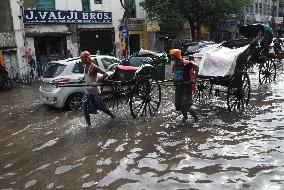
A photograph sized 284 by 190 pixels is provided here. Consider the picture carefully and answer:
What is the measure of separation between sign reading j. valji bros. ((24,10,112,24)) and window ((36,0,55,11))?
65 cm

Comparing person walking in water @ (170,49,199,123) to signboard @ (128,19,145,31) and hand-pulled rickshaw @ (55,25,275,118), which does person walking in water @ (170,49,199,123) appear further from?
signboard @ (128,19,145,31)

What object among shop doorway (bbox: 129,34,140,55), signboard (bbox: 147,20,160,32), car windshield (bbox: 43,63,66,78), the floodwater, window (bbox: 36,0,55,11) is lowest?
the floodwater

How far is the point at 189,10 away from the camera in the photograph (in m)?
32.3

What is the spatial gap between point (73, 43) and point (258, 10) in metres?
38.4

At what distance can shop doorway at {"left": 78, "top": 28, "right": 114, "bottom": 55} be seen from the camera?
26.4 meters

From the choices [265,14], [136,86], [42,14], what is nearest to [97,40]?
[42,14]

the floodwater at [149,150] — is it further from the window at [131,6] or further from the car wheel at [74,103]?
the window at [131,6]

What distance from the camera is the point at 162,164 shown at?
6605mm

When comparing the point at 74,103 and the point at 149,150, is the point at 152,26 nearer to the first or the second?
the point at 74,103

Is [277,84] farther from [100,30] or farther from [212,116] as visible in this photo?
[100,30]

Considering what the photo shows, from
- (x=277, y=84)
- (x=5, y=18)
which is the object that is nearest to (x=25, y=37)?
(x=5, y=18)

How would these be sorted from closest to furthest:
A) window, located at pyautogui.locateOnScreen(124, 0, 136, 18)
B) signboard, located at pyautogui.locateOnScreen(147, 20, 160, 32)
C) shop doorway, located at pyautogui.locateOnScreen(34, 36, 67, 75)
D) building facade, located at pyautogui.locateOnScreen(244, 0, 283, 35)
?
1. shop doorway, located at pyautogui.locateOnScreen(34, 36, 67, 75)
2. window, located at pyautogui.locateOnScreen(124, 0, 136, 18)
3. signboard, located at pyautogui.locateOnScreen(147, 20, 160, 32)
4. building facade, located at pyautogui.locateOnScreen(244, 0, 283, 35)

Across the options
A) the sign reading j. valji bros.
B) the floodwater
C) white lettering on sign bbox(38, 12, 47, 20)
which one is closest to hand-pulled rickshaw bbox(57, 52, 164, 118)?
the floodwater

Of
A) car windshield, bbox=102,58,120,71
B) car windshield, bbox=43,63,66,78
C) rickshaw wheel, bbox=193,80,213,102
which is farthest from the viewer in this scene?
car windshield, bbox=102,58,120,71
